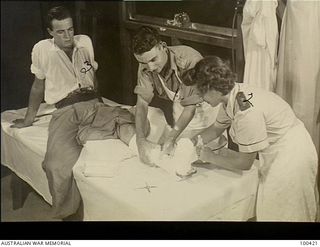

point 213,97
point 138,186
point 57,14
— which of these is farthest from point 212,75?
point 57,14

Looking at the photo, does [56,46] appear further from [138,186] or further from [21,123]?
[138,186]

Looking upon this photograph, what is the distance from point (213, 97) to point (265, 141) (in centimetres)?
19

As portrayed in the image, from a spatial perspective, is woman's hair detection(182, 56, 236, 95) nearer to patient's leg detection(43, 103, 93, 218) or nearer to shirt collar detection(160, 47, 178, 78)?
shirt collar detection(160, 47, 178, 78)

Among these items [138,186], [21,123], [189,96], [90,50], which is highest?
[90,50]

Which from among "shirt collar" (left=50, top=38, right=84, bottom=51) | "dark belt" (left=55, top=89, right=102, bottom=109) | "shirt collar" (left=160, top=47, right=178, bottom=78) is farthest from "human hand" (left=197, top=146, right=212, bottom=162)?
"shirt collar" (left=50, top=38, right=84, bottom=51)

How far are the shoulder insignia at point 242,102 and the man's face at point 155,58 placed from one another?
238 mm

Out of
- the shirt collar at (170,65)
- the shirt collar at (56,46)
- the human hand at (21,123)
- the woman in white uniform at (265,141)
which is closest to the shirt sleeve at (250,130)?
the woman in white uniform at (265,141)

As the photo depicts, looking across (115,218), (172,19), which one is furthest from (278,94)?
(115,218)

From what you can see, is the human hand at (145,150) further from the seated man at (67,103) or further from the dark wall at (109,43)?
the dark wall at (109,43)

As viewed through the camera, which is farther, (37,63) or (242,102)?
(37,63)

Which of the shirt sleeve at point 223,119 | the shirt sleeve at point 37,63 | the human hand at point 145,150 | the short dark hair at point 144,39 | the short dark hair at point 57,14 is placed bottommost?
the human hand at point 145,150

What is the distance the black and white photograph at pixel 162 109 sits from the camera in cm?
147

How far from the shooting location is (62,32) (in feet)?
Result: 5.16

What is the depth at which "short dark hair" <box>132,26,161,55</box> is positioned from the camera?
5.02 feet
